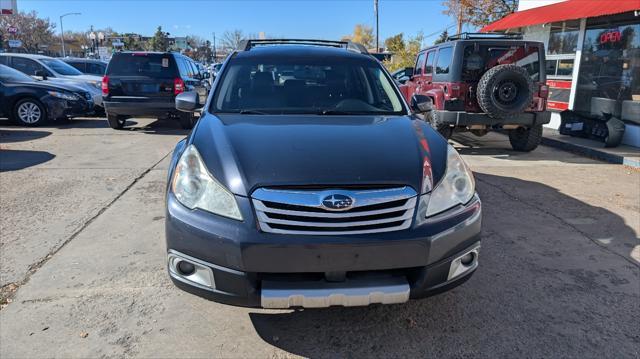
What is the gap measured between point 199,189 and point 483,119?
674 centimetres

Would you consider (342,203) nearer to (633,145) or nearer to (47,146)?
(47,146)

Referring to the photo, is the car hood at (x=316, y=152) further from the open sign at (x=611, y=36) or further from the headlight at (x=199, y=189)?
the open sign at (x=611, y=36)

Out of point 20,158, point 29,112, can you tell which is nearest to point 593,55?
point 20,158

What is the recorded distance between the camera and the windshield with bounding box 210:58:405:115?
12.0ft

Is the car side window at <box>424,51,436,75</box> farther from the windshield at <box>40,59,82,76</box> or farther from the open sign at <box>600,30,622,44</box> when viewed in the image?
the windshield at <box>40,59,82,76</box>

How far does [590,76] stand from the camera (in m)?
11.1

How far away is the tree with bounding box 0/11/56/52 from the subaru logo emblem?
56.4 meters

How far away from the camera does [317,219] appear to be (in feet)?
7.76

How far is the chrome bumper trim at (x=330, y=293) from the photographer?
231 centimetres

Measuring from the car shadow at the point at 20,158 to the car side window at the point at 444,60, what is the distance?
7019 millimetres

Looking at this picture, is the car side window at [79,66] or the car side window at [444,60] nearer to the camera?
the car side window at [444,60]

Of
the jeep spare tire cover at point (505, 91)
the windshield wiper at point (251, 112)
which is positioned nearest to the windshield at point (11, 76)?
the windshield wiper at point (251, 112)

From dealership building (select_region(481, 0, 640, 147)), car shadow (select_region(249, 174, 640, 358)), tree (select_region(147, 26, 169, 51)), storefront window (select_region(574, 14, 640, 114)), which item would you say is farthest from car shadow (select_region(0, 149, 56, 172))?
tree (select_region(147, 26, 169, 51))

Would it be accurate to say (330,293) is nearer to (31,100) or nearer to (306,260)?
(306,260)
